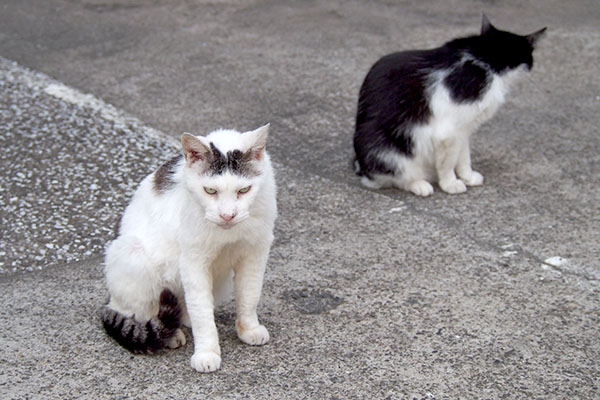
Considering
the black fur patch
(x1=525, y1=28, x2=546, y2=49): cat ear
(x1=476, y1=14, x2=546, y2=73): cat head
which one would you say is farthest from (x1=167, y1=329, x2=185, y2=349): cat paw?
(x1=525, y1=28, x2=546, y2=49): cat ear

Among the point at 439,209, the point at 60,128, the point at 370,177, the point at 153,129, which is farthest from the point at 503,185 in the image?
the point at 60,128

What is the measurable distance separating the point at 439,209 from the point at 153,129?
2.18 m

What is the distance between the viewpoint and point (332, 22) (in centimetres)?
751

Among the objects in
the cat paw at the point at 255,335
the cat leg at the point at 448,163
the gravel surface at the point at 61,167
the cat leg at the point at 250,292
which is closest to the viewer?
the cat leg at the point at 250,292

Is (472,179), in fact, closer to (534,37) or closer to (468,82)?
(468,82)

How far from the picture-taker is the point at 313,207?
451 centimetres

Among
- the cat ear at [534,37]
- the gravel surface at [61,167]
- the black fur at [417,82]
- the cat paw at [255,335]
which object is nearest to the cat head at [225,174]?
the cat paw at [255,335]

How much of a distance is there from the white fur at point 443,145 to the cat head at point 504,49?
65 millimetres

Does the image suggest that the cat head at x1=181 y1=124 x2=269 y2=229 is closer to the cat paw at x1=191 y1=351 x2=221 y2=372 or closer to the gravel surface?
the cat paw at x1=191 y1=351 x2=221 y2=372

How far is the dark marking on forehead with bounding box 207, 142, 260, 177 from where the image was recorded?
107 inches

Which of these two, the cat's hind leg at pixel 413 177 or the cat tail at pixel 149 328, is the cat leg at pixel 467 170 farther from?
the cat tail at pixel 149 328

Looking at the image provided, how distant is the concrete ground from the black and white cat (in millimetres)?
181

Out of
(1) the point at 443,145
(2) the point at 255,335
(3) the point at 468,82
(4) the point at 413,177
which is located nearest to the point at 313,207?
(4) the point at 413,177

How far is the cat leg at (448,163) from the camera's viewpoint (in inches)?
184
